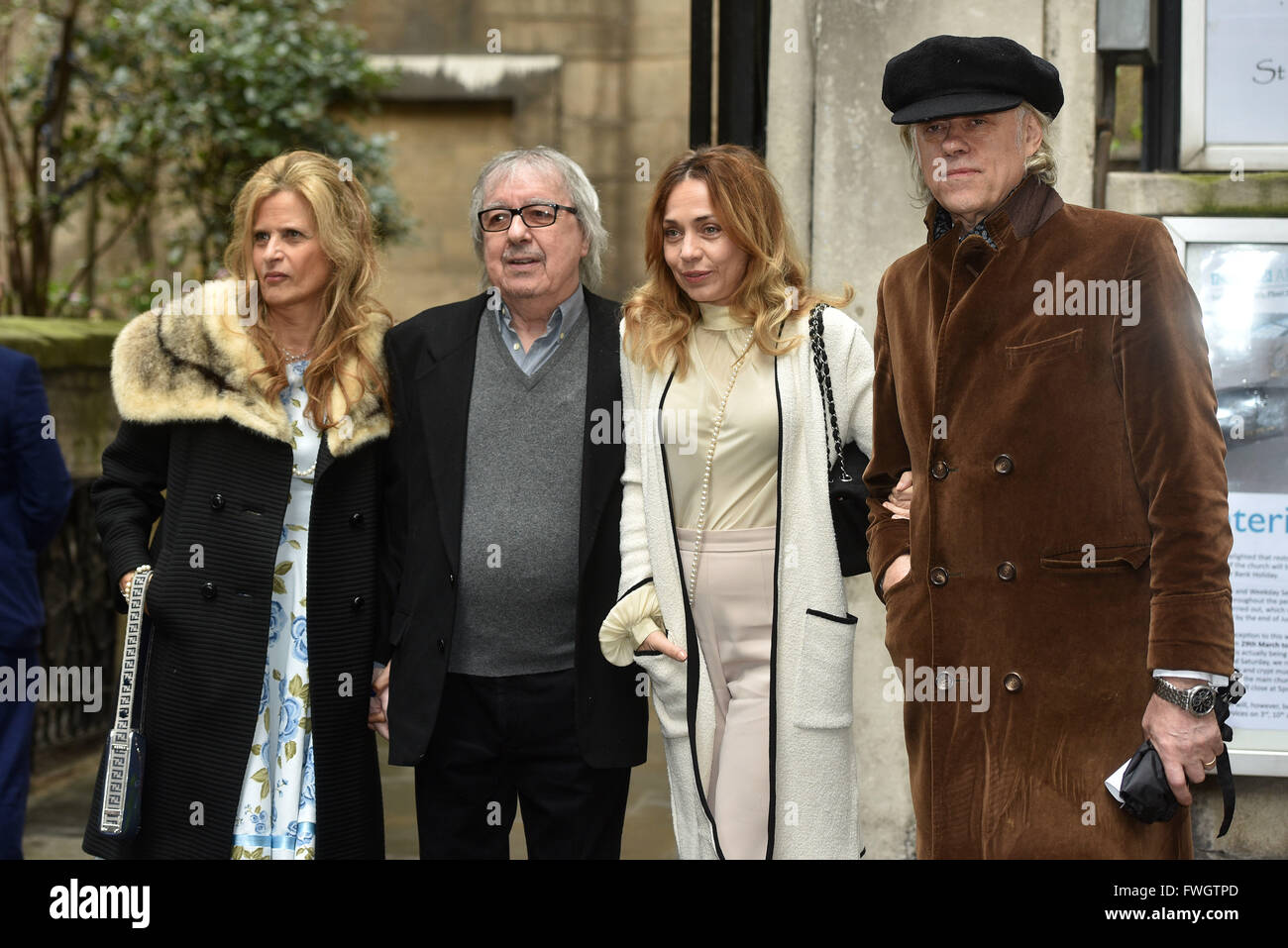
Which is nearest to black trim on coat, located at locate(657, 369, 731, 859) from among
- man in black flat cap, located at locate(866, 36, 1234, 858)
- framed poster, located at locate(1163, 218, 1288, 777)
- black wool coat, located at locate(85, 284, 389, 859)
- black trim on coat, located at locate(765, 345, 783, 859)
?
black trim on coat, located at locate(765, 345, 783, 859)

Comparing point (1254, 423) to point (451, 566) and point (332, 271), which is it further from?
point (332, 271)

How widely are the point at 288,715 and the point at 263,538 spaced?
0.42 metres

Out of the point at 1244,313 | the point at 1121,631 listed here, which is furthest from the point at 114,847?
the point at 1244,313

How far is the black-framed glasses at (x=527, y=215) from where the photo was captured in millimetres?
3527

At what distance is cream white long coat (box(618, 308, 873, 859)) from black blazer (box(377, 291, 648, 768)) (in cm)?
8

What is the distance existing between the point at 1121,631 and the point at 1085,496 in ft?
0.84

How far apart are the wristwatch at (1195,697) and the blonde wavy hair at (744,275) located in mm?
1115
